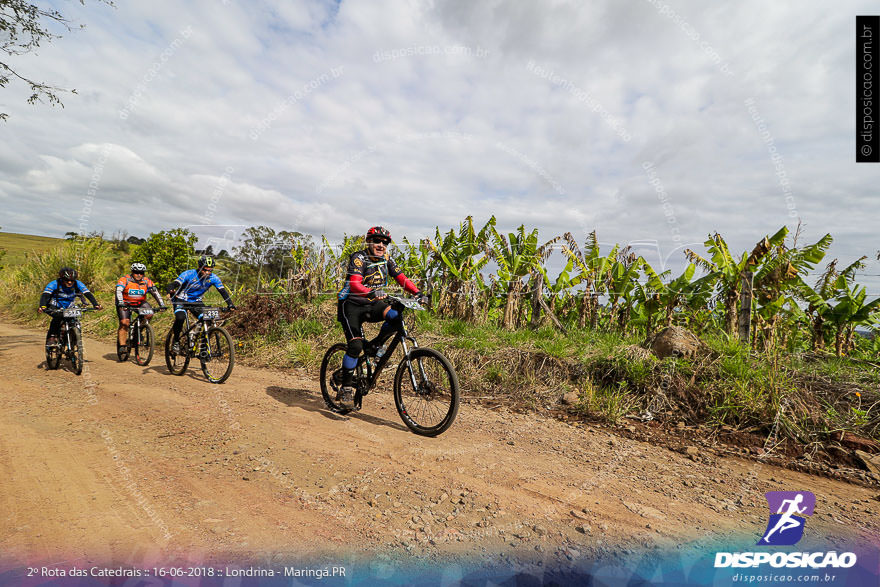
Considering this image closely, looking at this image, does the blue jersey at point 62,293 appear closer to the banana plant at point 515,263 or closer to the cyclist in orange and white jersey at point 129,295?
the cyclist in orange and white jersey at point 129,295

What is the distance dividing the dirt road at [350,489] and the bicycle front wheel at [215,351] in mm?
1690

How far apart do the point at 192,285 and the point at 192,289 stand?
0.08 metres

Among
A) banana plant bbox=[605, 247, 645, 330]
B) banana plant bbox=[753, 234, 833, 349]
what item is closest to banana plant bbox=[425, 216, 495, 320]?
banana plant bbox=[605, 247, 645, 330]

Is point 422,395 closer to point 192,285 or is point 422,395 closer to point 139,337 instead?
point 192,285

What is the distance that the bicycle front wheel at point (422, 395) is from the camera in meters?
4.82

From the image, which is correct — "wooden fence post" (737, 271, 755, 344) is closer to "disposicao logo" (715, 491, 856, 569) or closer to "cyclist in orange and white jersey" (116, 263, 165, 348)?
"disposicao logo" (715, 491, 856, 569)

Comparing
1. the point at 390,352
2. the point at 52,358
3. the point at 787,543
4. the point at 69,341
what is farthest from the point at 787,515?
the point at 52,358

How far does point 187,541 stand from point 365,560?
120 centimetres

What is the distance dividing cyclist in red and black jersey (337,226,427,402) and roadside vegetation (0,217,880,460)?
215 centimetres

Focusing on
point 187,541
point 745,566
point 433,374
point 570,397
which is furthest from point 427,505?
point 570,397

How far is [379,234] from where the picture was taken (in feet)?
18.6

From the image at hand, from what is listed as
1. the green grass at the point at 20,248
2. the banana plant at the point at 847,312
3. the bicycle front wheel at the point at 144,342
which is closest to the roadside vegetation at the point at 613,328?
the banana plant at the point at 847,312

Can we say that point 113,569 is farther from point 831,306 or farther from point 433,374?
point 831,306

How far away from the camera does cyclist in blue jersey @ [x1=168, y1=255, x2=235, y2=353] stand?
811cm
